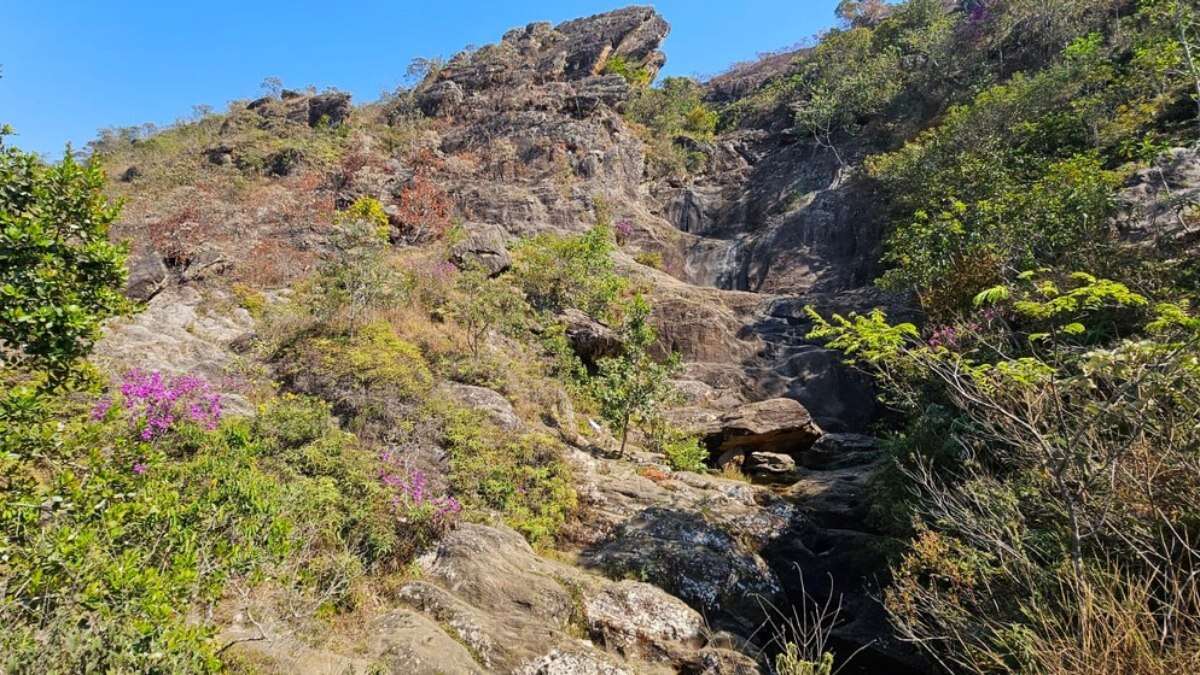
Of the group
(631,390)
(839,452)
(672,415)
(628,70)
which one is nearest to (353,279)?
(631,390)

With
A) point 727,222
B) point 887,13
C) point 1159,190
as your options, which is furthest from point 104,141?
point 887,13

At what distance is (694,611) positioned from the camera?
6.92 meters

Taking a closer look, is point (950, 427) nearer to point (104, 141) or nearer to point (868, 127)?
point (868, 127)

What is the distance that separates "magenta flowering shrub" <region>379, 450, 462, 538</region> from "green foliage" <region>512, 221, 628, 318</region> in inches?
376

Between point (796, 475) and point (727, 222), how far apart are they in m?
18.3

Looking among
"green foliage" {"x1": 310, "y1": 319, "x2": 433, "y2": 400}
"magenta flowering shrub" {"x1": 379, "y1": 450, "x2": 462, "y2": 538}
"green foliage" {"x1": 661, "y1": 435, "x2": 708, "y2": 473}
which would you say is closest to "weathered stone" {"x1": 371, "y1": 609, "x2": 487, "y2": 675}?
"magenta flowering shrub" {"x1": 379, "y1": 450, "x2": 462, "y2": 538}

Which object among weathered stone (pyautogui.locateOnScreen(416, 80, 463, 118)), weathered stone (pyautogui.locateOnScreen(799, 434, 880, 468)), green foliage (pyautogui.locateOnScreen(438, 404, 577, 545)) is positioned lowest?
weathered stone (pyautogui.locateOnScreen(799, 434, 880, 468))

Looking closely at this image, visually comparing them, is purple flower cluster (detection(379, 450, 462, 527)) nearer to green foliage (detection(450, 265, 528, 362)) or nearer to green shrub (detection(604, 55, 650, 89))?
green foliage (detection(450, 265, 528, 362))

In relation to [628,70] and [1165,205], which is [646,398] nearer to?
[1165,205]

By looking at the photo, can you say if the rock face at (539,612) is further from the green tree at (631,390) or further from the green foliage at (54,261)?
the green tree at (631,390)

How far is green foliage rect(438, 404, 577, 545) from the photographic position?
8.37m

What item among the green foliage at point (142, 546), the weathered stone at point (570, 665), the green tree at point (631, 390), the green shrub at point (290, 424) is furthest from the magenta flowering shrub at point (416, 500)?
the green tree at point (631, 390)

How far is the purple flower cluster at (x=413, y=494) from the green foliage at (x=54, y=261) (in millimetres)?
3725

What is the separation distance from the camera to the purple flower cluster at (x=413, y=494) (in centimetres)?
719
